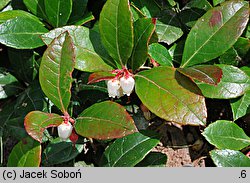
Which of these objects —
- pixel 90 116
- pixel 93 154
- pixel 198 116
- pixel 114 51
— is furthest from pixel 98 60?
pixel 93 154

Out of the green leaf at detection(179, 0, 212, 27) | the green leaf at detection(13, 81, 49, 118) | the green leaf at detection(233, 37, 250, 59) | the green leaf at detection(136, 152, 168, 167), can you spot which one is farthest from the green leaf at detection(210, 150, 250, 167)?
the green leaf at detection(13, 81, 49, 118)

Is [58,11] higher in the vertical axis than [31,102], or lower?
higher

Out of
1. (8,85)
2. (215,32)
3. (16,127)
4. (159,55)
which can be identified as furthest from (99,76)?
(8,85)

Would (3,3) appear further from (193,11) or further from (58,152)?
(193,11)

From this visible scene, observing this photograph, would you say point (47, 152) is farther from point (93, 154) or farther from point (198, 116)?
point (198, 116)

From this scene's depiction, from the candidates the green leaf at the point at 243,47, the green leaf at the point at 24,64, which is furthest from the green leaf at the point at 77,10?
the green leaf at the point at 243,47

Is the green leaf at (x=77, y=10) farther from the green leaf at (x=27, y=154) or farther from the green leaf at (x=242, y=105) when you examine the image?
the green leaf at (x=242, y=105)

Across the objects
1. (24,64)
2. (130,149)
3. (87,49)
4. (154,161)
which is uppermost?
(87,49)
